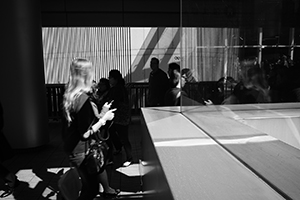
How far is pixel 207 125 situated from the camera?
181 cm

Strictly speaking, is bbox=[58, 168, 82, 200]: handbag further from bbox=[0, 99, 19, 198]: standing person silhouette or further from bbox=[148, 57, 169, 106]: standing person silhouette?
bbox=[148, 57, 169, 106]: standing person silhouette

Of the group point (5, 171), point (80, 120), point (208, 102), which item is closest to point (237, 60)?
point (208, 102)

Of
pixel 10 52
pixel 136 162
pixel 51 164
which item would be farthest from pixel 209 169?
pixel 10 52

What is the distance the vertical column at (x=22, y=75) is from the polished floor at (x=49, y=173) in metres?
0.43

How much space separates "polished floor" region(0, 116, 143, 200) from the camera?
4.33 m

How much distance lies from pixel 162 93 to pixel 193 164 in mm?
5087

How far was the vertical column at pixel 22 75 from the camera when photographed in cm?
595

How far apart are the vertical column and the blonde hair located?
10.7ft

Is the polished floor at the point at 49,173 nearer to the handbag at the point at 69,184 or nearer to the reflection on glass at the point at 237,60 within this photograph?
the handbag at the point at 69,184

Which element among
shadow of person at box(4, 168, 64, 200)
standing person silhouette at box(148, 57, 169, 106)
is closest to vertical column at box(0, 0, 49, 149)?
shadow of person at box(4, 168, 64, 200)

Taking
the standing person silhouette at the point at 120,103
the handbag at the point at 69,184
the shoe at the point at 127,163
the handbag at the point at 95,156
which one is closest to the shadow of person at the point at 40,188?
the handbag at the point at 69,184

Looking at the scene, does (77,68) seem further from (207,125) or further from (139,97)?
(139,97)

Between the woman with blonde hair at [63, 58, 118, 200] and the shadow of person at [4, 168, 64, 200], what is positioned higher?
the woman with blonde hair at [63, 58, 118, 200]

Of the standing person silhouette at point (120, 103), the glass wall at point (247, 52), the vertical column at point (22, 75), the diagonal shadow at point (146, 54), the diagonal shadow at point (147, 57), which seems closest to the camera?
the glass wall at point (247, 52)
